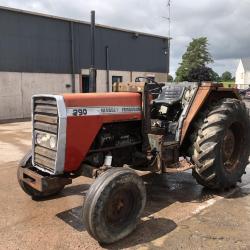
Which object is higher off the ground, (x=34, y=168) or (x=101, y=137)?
(x=101, y=137)

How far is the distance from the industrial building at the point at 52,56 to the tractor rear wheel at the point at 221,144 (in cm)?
1228

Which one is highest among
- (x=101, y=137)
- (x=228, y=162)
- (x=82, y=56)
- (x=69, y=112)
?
(x=82, y=56)

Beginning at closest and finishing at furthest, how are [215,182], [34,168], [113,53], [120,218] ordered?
[120,218] < [34,168] < [215,182] < [113,53]

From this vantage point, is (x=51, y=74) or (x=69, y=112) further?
(x=51, y=74)

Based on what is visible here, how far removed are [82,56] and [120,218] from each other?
59.1 feet

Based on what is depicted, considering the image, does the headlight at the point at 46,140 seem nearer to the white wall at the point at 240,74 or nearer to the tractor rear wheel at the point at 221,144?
the tractor rear wheel at the point at 221,144

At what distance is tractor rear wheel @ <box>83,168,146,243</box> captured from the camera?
4207 mm

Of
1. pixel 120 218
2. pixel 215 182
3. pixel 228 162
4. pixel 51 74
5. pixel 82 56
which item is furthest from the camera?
pixel 82 56

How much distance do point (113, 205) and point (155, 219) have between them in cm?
85

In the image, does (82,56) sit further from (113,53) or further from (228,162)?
(228,162)

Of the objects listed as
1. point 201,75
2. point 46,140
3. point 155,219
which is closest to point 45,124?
point 46,140

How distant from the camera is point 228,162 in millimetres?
6398

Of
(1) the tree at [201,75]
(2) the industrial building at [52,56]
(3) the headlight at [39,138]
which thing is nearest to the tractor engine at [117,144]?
(3) the headlight at [39,138]

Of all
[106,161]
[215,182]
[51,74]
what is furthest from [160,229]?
[51,74]
